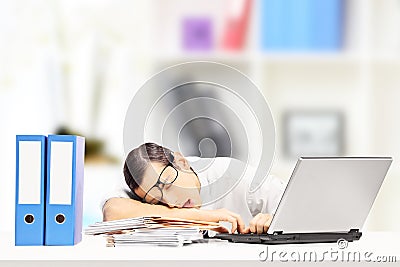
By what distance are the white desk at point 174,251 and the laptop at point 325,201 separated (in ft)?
0.12

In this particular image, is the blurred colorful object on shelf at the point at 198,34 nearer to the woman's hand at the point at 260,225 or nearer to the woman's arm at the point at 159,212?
the woman's arm at the point at 159,212

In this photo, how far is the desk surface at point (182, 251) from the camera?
1.43 m

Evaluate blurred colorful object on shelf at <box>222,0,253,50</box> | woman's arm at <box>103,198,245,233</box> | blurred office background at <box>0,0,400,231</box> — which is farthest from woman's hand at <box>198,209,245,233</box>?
blurred colorful object on shelf at <box>222,0,253,50</box>

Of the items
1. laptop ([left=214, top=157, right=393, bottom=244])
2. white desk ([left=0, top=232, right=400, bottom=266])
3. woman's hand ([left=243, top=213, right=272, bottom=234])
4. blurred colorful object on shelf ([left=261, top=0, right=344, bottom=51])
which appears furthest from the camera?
blurred colorful object on shelf ([left=261, top=0, right=344, bottom=51])

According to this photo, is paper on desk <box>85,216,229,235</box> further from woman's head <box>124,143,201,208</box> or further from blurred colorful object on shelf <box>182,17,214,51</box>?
blurred colorful object on shelf <box>182,17,214,51</box>

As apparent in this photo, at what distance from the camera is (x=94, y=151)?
11.5 feet

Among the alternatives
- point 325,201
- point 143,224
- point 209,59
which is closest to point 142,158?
point 143,224

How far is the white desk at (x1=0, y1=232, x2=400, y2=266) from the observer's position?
1426 mm

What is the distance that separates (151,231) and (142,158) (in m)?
0.20

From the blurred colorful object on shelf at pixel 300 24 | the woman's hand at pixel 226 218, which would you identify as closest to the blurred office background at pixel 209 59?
the blurred colorful object on shelf at pixel 300 24

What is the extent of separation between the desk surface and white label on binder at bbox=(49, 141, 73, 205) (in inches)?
4.1

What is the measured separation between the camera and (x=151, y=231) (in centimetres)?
159

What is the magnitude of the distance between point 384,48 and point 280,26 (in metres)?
0.47

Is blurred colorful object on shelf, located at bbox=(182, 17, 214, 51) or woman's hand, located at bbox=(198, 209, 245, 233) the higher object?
blurred colorful object on shelf, located at bbox=(182, 17, 214, 51)
